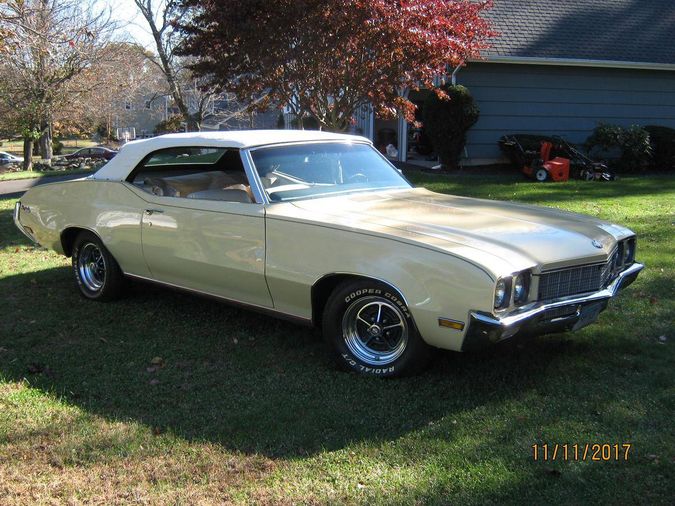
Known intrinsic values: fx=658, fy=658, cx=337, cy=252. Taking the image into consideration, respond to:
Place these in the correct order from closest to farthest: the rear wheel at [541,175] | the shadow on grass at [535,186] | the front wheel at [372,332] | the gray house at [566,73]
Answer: the front wheel at [372,332], the shadow on grass at [535,186], the rear wheel at [541,175], the gray house at [566,73]

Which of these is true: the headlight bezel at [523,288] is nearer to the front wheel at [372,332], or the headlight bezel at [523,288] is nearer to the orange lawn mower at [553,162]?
the front wheel at [372,332]

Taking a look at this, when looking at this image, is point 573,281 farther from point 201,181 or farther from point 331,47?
point 331,47

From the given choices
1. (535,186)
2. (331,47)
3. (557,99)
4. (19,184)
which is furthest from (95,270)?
(19,184)

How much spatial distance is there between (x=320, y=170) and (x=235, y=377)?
1.73m

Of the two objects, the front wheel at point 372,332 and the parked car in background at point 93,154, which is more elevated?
the parked car in background at point 93,154

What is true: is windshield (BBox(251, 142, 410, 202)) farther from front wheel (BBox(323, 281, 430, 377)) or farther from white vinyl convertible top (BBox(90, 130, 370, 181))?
front wheel (BBox(323, 281, 430, 377))

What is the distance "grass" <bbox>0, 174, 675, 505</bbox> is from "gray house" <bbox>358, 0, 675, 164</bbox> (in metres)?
11.8

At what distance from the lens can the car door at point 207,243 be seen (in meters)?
4.54

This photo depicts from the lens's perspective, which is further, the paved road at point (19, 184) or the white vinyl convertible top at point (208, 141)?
the paved road at point (19, 184)

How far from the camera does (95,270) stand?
6039 millimetres

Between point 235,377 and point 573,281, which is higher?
point 573,281
